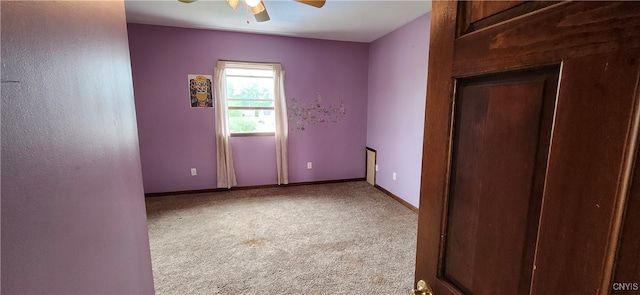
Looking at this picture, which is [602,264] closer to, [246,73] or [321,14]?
[321,14]

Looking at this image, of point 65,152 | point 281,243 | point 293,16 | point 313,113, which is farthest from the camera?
point 313,113

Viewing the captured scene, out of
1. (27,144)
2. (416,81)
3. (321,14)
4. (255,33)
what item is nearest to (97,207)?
(27,144)

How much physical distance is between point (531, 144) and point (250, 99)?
3712 millimetres

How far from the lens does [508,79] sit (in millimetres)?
508

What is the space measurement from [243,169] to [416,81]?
8.83 ft

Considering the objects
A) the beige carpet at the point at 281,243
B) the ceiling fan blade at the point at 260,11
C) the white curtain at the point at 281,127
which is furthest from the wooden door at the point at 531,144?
the white curtain at the point at 281,127

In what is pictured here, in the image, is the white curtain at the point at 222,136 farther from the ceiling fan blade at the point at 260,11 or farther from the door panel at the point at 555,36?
the door panel at the point at 555,36

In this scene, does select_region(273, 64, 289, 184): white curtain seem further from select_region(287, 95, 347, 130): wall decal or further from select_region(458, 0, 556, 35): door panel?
select_region(458, 0, 556, 35): door panel

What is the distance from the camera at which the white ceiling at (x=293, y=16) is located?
2650mm

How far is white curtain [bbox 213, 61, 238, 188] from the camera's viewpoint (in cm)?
358

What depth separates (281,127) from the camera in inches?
154

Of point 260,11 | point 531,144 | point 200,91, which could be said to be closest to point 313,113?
point 200,91

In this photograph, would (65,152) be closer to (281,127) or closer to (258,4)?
(258,4)

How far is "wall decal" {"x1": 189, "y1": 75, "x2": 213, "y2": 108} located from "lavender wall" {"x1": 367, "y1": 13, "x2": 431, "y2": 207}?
2.42 metres
